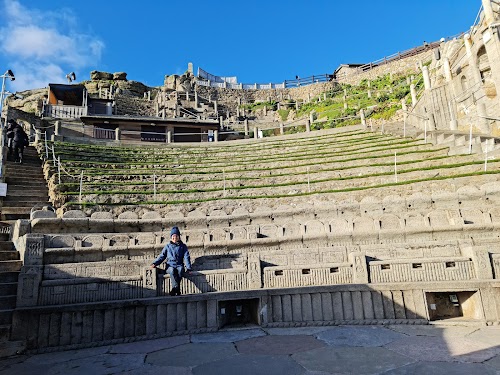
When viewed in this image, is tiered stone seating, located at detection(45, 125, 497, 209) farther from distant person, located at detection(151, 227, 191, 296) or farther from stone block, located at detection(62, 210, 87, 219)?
distant person, located at detection(151, 227, 191, 296)

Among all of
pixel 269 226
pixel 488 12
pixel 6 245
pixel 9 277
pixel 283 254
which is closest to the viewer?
pixel 9 277

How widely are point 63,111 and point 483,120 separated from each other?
39374 mm

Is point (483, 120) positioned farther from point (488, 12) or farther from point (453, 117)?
point (488, 12)

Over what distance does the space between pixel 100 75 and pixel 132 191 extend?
53901 mm

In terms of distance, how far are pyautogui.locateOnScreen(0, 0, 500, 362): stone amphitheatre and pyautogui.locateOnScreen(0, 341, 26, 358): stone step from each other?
3cm

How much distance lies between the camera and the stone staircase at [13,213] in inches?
250

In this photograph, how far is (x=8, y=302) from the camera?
6793mm

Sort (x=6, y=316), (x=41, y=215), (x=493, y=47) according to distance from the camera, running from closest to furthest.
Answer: (x=6, y=316)
(x=41, y=215)
(x=493, y=47)

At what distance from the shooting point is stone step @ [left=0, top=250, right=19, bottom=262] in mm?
8311

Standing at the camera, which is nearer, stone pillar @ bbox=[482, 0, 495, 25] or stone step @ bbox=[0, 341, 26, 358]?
stone step @ bbox=[0, 341, 26, 358]

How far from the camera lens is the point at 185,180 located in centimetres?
1889

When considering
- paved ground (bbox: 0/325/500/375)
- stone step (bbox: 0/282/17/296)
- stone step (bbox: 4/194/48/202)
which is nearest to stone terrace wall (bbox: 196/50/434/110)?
stone step (bbox: 4/194/48/202)

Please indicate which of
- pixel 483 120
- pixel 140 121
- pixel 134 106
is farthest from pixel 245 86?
pixel 483 120

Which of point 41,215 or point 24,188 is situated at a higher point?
point 24,188
